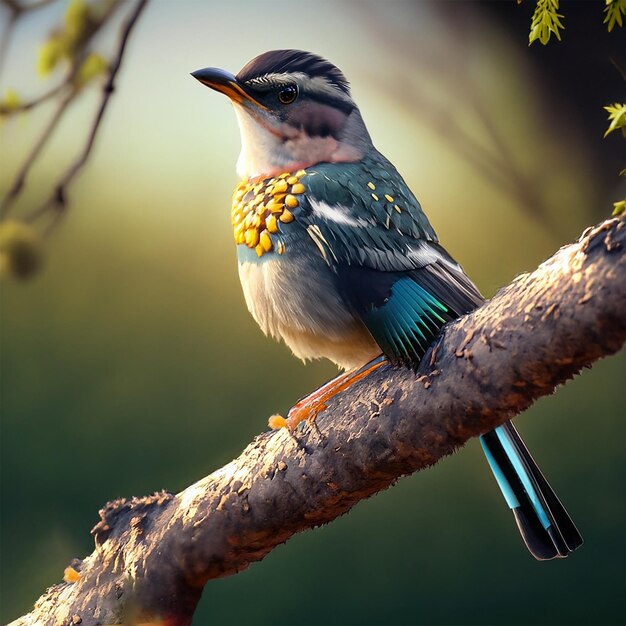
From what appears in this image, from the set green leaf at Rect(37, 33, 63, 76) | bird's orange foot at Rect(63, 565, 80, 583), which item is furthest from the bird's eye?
bird's orange foot at Rect(63, 565, 80, 583)

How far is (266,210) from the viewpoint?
1.33 meters

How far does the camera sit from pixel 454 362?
103cm

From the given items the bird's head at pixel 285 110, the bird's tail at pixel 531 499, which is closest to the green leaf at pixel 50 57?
the bird's head at pixel 285 110

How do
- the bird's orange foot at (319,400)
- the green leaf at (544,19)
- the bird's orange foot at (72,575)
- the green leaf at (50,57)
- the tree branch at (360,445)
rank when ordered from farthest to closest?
the green leaf at (50,57)
the bird's orange foot at (72,575)
the bird's orange foot at (319,400)
the green leaf at (544,19)
the tree branch at (360,445)

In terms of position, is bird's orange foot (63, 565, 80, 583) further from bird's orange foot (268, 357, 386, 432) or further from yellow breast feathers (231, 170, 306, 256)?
yellow breast feathers (231, 170, 306, 256)

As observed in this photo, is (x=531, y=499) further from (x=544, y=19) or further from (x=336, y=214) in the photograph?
(x=544, y=19)

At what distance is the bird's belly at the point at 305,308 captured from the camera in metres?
1.29

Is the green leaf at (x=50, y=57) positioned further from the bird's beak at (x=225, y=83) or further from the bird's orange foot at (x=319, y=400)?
the bird's orange foot at (x=319, y=400)

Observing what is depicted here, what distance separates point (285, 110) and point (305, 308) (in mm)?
344

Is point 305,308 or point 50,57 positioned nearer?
point 305,308

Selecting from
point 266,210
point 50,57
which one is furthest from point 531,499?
point 50,57

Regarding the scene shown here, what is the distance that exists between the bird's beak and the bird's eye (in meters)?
0.03

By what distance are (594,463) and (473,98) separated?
2.98ft

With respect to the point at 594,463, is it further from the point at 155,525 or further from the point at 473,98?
the point at 155,525
